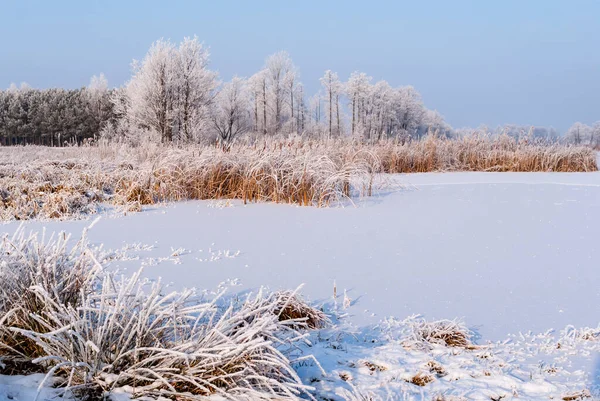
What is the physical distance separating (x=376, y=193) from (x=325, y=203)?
1367mm

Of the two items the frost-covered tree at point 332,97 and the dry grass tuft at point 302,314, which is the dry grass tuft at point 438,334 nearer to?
the dry grass tuft at point 302,314

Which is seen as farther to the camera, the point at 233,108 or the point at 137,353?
the point at 233,108

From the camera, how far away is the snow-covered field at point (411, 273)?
1662 millimetres

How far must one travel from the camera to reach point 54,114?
34.7m

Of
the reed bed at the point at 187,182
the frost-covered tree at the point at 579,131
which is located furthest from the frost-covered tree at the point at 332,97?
the reed bed at the point at 187,182

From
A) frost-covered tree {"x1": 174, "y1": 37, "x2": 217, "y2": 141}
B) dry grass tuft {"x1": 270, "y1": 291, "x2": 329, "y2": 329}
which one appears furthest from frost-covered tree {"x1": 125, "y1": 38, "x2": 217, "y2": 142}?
dry grass tuft {"x1": 270, "y1": 291, "x2": 329, "y2": 329}

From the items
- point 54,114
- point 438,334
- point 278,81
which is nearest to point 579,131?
point 278,81

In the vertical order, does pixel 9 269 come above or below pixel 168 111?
below

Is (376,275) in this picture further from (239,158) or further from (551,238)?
(239,158)

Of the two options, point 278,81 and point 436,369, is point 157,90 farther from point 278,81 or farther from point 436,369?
point 436,369

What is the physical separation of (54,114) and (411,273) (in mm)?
37880

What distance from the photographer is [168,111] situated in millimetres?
22359

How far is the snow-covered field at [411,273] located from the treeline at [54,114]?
33.4 m

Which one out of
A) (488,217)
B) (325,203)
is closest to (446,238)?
(488,217)
